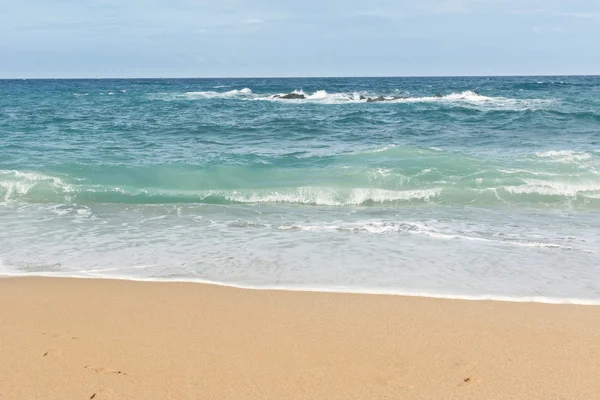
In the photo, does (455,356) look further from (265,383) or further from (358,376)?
(265,383)

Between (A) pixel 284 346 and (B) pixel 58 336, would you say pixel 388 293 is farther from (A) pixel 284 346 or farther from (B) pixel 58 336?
(B) pixel 58 336

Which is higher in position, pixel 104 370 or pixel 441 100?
pixel 441 100

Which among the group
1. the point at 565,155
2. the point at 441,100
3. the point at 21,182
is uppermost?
the point at 441,100

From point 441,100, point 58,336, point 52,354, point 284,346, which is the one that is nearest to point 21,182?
point 58,336

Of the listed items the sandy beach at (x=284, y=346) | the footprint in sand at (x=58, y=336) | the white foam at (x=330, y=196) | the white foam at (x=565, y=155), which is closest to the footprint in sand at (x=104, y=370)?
the sandy beach at (x=284, y=346)

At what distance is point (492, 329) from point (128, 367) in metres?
2.42

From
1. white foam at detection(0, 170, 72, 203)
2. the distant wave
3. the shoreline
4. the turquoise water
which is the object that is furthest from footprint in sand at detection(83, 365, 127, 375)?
the distant wave

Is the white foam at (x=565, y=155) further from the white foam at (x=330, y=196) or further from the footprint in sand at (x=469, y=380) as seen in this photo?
the footprint in sand at (x=469, y=380)

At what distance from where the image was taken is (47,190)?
11.0 metres

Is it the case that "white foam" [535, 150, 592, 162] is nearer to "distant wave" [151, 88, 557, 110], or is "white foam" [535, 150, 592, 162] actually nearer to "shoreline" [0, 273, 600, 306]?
"shoreline" [0, 273, 600, 306]

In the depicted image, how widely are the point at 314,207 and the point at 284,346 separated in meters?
6.08

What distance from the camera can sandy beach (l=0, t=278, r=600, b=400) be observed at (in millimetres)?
3422

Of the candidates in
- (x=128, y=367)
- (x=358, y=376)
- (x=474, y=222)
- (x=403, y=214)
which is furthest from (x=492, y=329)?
(x=403, y=214)

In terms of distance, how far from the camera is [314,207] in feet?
32.9
